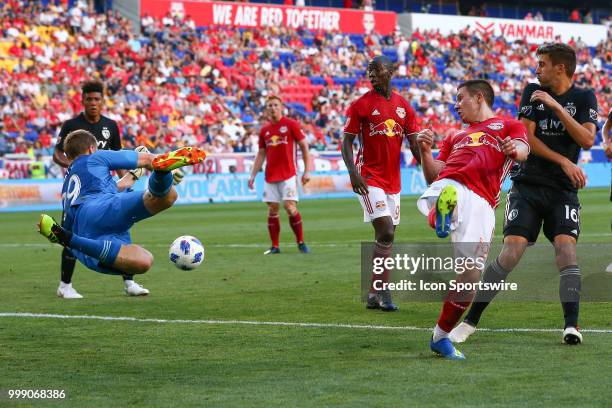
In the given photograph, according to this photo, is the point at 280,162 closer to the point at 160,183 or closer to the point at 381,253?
the point at 381,253

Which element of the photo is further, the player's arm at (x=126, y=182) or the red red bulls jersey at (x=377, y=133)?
the red red bulls jersey at (x=377, y=133)

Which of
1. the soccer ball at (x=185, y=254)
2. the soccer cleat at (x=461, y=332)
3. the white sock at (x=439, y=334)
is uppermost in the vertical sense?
the soccer ball at (x=185, y=254)

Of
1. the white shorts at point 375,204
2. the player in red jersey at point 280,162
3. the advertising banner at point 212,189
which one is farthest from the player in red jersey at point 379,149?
the advertising banner at point 212,189

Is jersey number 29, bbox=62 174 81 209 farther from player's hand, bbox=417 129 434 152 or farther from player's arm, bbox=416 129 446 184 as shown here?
player's hand, bbox=417 129 434 152

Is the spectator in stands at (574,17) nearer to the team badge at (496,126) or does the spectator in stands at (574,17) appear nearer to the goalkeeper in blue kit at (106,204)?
the goalkeeper in blue kit at (106,204)

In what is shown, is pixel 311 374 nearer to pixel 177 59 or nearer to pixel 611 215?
pixel 611 215

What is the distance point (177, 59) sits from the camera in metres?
40.0

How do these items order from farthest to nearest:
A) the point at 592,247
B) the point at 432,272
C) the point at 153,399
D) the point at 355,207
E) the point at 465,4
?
the point at 465,4 → the point at 355,207 → the point at 592,247 → the point at 432,272 → the point at 153,399

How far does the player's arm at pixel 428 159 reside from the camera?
24.2 ft

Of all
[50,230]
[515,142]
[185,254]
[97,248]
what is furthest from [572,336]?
[50,230]

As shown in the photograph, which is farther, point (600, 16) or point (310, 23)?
point (600, 16)

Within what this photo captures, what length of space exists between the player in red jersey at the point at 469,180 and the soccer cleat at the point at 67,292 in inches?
199

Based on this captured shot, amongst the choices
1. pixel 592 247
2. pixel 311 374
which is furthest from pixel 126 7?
pixel 311 374

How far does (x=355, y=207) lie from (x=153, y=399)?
Result: 22.9m
